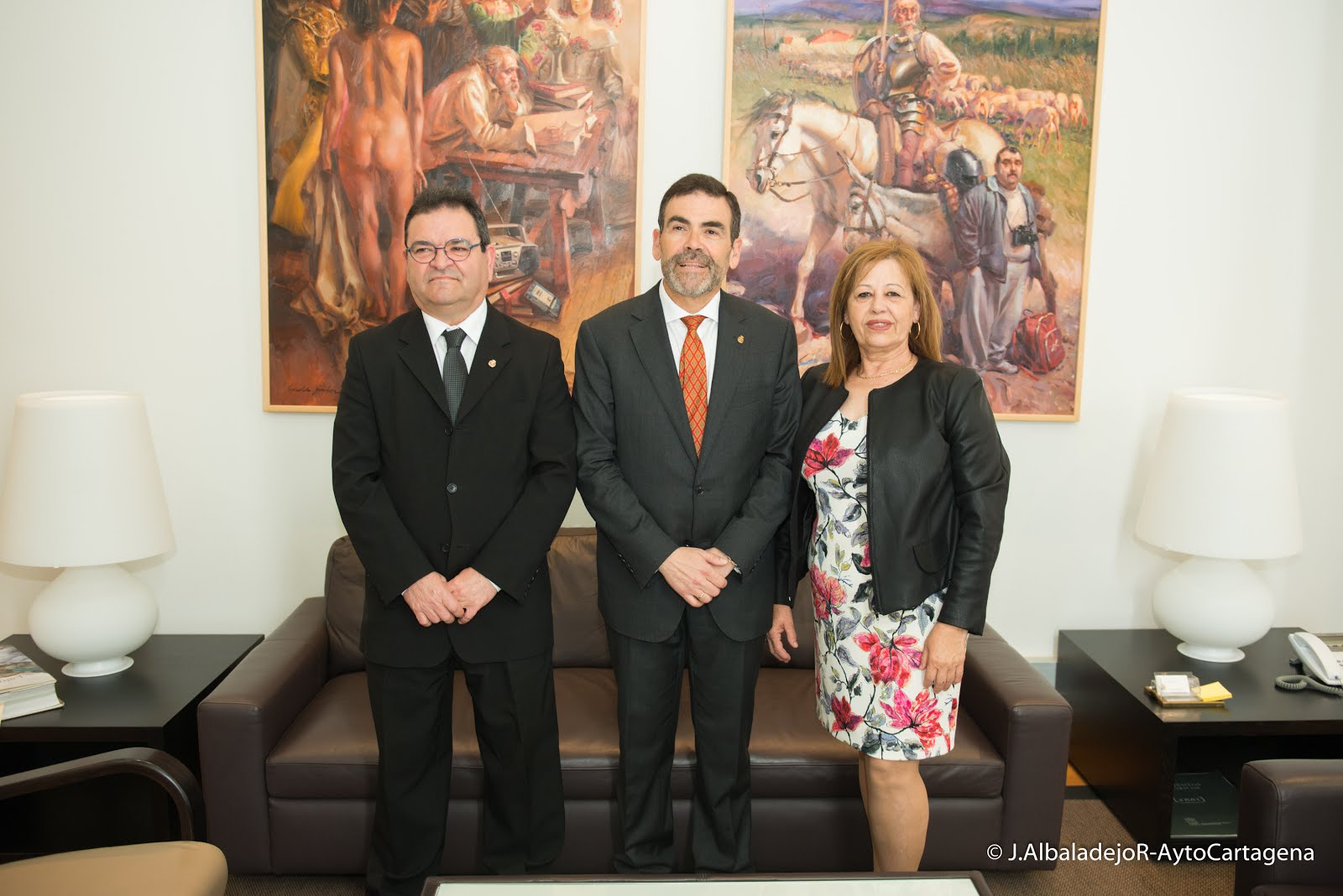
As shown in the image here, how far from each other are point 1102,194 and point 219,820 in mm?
3366

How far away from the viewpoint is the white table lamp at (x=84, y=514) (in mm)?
2760

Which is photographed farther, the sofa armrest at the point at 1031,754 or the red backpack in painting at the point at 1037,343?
the red backpack in painting at the point at 1037,343

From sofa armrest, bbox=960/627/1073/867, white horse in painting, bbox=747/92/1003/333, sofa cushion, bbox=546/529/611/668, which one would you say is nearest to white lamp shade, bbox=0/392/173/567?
sofa cushion, bbox=546/529/611/668

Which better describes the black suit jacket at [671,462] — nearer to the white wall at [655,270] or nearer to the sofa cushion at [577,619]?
the sofa cushion at [577,619]

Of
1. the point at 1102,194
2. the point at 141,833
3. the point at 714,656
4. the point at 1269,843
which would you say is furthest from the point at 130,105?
the point at 1269,843

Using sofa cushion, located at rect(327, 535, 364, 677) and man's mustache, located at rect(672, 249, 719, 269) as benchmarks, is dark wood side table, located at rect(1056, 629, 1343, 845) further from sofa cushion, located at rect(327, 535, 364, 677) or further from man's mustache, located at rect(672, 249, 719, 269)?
sofa cushion, located at rect(327, 535, 364, 677)

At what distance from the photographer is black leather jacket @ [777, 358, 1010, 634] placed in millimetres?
2150

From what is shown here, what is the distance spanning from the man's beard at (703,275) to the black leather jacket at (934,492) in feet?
1.59

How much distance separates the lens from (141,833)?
2832mm

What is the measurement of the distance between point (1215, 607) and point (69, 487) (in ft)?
11.4

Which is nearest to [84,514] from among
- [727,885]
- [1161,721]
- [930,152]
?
[727,885]

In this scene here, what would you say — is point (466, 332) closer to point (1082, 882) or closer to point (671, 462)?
point (671, 462)

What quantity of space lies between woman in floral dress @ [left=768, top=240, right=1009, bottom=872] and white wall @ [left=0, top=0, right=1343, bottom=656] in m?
1.24

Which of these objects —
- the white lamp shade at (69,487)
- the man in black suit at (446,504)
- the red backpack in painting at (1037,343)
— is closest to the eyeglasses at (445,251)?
the man in black suit at (446,504)
